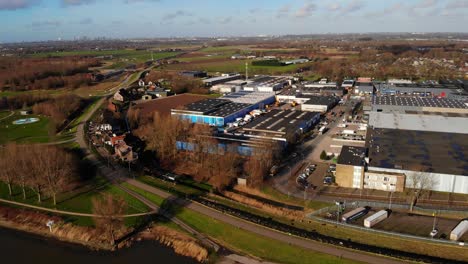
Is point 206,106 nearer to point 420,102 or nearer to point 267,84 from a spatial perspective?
point 267,84

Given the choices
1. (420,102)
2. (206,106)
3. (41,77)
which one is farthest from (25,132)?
(420,102)

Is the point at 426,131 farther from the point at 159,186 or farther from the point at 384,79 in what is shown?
the point at 384,79

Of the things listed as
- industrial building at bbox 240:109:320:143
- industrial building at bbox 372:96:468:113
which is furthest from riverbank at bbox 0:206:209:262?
industrial building at bbox 372:96:468:113

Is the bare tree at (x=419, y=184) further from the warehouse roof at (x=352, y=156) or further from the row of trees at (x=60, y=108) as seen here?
the row of trees at (x=60, y=108)

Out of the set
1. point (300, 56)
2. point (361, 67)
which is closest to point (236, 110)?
point (361, 67)

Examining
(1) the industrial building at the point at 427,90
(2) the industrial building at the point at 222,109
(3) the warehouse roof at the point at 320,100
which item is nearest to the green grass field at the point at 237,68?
(1) the industrial building at the point at 427,90

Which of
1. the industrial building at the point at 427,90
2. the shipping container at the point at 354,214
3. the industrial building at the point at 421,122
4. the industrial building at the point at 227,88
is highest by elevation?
the industrial building at the point at 427,90
